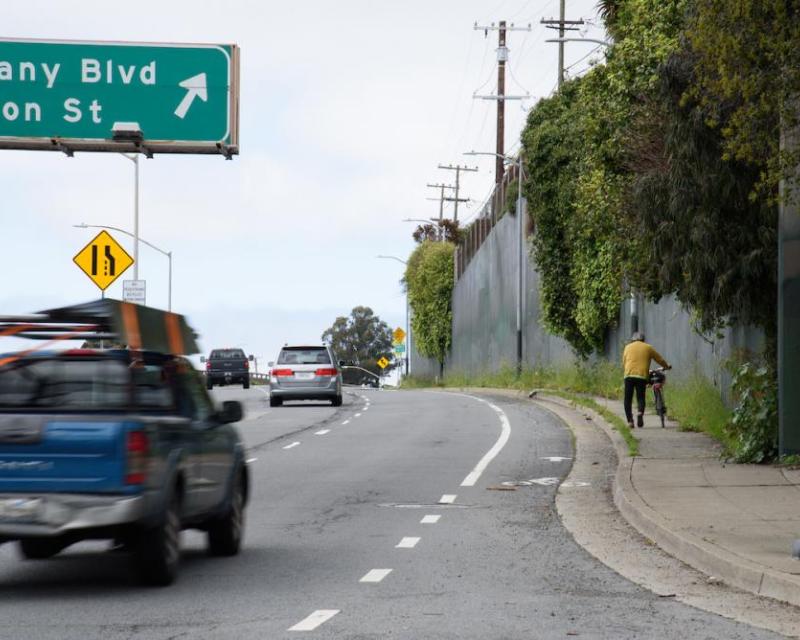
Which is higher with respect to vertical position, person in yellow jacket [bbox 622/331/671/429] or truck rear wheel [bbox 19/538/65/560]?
person in yellow jacket [bbox 622/331/671/429]

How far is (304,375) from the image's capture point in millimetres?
39688

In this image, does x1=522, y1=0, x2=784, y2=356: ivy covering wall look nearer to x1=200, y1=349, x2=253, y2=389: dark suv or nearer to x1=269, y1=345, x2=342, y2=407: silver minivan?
x1=269, y1=345, x2=342, y2=407: silver minivan

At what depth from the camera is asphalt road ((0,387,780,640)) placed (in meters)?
8.69

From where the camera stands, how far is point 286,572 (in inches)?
435

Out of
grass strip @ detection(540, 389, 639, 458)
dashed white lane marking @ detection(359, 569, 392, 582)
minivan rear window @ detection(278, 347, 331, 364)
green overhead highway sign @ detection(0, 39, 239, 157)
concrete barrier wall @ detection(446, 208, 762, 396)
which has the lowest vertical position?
dashed white lane marking @ detection(359, 569, 392, 582)

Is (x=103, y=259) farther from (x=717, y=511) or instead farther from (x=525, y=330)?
(x=525, y=330)

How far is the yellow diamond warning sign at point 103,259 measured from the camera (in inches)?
1230

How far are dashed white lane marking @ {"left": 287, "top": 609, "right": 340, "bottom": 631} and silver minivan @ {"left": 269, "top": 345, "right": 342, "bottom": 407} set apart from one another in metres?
30.3

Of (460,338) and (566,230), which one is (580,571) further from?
(460,338)

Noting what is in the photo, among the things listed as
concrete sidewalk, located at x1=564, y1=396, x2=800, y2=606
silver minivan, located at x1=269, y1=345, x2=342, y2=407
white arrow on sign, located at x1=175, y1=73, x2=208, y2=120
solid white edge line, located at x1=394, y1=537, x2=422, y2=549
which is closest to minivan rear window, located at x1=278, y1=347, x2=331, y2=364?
silver minivan, located at x1=269, y1=345, x2=342, y2=407

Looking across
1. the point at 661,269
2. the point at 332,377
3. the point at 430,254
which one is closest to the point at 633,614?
the point at 661,269

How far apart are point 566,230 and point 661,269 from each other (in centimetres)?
2222

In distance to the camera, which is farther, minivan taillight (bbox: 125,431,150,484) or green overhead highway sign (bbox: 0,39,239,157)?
green overhead highway sign (bbox: 0,39,239,157)

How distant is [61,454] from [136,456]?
0.48 metres
